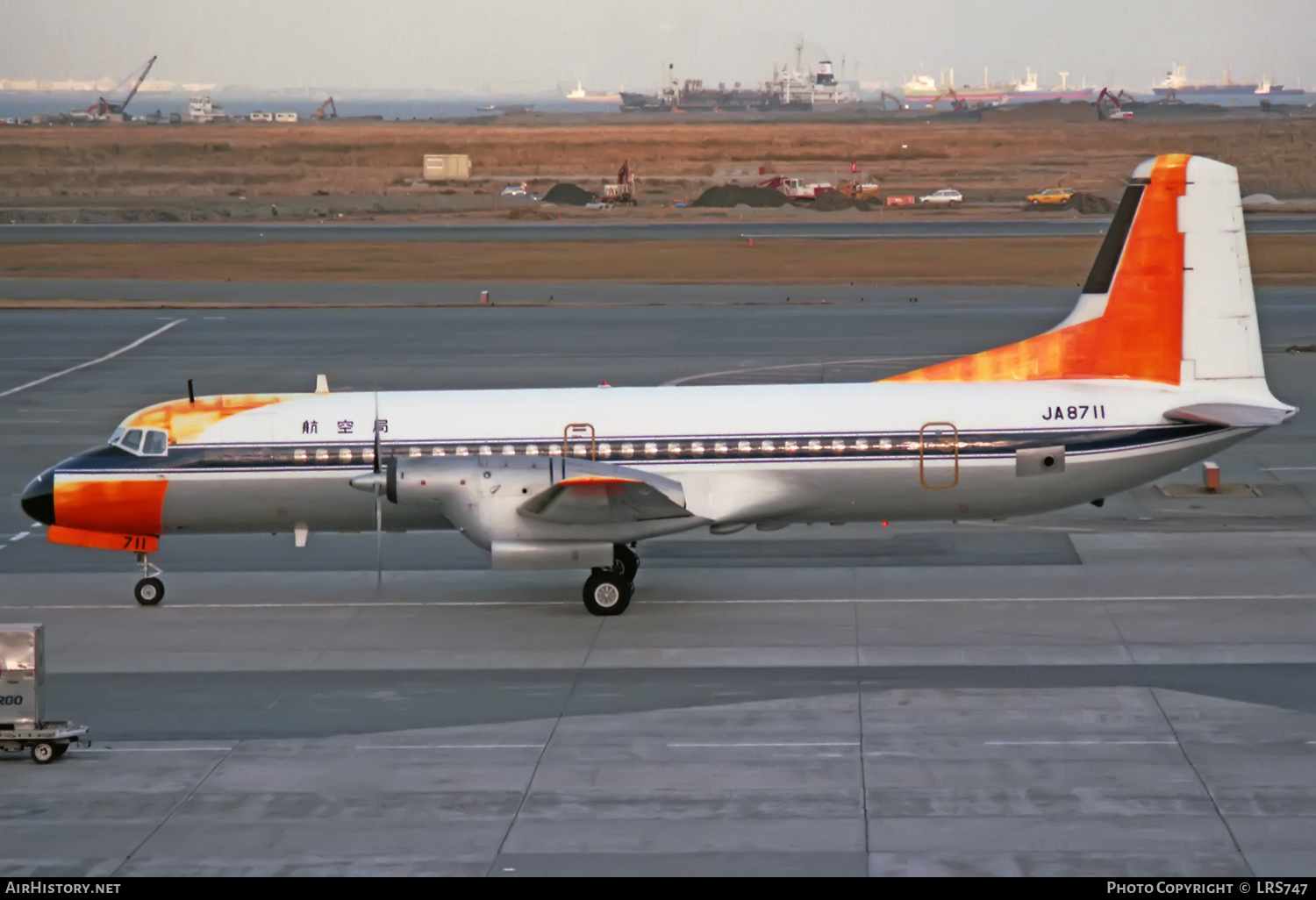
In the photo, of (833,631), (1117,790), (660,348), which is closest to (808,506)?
(833,631)

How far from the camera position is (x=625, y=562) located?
2572 cm

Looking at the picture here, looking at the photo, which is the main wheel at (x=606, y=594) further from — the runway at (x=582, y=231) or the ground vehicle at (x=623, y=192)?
the ground vehicle at (x=623, y=192)

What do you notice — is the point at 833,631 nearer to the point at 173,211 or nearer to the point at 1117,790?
the point at 1117,790

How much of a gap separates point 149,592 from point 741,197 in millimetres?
95551

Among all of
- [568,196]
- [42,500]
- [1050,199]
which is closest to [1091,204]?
[1050,199]

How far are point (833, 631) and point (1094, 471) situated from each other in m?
5.09

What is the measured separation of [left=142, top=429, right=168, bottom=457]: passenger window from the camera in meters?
25.9

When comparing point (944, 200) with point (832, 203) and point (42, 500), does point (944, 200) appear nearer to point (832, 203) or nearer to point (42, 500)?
point (832, 203)

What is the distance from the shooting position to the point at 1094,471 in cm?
2562

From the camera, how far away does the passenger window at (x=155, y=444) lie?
2589 cm

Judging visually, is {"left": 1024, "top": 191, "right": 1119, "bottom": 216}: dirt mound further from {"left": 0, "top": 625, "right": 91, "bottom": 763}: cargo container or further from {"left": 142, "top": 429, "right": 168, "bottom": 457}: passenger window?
{"left": 0, "top": 625, "right": 91, "bottom": 763}: cargo container

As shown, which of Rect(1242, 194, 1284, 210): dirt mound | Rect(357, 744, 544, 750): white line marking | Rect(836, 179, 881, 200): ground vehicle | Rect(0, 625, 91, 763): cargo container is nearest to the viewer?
Rect(0, 625, 91, 763): cargo container

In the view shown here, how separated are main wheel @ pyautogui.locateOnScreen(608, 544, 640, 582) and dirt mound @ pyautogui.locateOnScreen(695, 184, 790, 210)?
93193mm

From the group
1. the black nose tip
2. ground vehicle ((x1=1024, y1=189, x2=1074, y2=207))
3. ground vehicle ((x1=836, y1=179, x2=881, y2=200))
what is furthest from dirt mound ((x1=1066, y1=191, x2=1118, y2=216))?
the black nose tip
